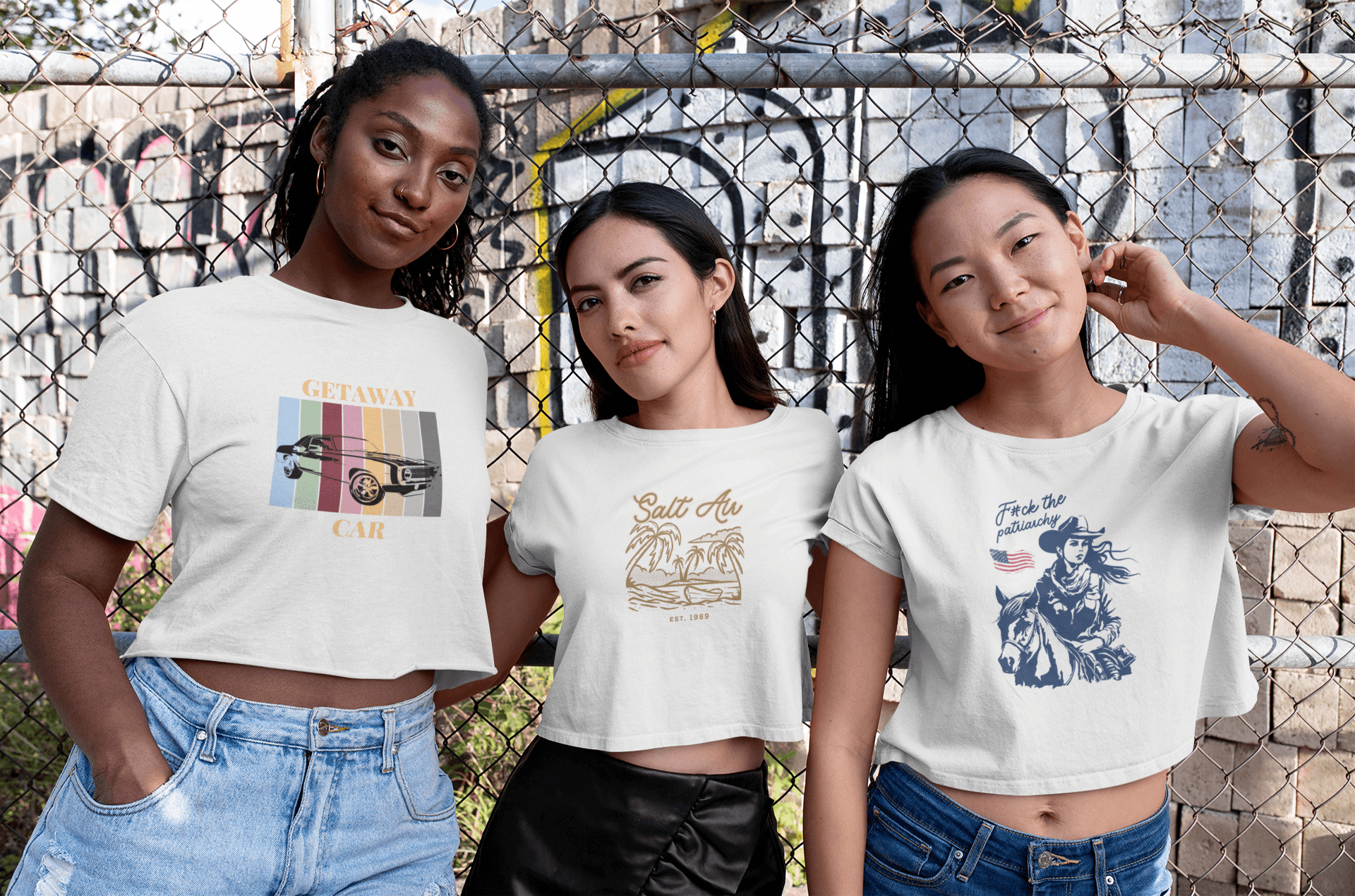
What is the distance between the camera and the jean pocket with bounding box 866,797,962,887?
1.45 m

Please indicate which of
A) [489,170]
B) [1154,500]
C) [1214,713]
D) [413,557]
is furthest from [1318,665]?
[489,170]

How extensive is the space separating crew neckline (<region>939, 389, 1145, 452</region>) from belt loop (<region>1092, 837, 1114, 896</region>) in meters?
0.63

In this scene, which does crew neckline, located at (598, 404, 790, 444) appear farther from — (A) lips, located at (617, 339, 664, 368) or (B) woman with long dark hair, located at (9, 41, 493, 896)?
(B) woman with long dark hair, located at (9, 41, 493, 896)

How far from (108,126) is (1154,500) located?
671cm

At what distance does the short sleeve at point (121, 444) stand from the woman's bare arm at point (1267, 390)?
1553mm

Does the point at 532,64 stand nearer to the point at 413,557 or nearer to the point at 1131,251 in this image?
the point at 413,557

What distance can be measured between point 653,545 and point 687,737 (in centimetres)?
33

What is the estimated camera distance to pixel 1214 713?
157 cm

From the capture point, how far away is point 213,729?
1.34 metres

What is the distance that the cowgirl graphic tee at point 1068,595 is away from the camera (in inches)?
56.1

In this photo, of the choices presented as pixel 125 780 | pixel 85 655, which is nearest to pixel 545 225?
pixel 85 655

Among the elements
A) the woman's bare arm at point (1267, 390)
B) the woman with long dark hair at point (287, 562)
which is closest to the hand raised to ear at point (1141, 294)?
the woman's bare arm at point (1267, 390)

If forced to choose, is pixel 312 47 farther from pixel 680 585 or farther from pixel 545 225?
pixel 545 225

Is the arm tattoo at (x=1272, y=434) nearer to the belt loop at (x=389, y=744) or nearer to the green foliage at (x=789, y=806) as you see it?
the belt loop at (x=389, y=744)
